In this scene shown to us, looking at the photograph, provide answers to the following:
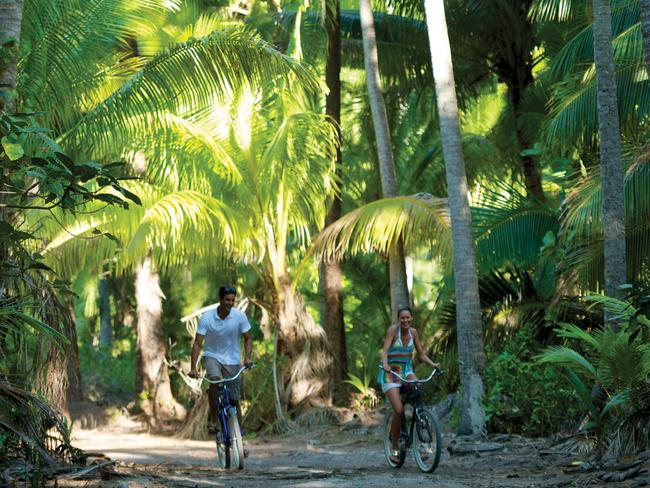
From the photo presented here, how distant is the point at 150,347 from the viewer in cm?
2011

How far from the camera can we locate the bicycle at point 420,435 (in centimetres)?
985

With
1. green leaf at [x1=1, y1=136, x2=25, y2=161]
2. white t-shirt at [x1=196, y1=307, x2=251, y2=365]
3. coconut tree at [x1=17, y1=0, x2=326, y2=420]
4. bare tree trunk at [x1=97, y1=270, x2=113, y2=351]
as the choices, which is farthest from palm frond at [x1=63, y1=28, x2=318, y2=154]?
bare tree trunk at [x1=97, y1=270, x2=113, y2=351]

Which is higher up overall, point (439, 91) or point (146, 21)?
point (146, 21)

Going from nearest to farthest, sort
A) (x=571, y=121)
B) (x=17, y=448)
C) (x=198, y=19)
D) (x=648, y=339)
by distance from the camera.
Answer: (x=17, y=448), (x=648, y=339), (x=571, y=121), (x=198, y=19)

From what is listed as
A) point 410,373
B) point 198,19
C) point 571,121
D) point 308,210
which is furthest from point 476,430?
point 198,19

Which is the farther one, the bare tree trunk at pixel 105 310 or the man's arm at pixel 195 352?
the bare tree trunk at pixel 105 310

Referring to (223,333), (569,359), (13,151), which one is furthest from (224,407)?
(13,151)

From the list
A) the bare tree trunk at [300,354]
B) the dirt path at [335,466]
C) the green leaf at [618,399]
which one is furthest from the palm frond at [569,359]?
the bare tree trunk at [300,354]

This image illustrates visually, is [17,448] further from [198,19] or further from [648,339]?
[198,19]

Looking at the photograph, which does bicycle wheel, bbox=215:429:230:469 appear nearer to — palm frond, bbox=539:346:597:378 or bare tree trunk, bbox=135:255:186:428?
palm frond, bbox=539:346:597:378

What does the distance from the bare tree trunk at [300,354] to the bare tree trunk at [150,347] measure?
327 cm

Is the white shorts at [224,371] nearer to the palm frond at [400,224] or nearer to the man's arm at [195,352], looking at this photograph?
the man's arm at [195,352]

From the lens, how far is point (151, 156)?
639 inches

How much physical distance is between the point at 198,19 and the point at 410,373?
10952mm
